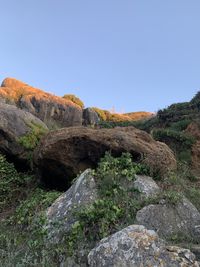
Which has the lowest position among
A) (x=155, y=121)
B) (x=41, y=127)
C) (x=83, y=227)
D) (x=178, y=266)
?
(x=178, y=266)

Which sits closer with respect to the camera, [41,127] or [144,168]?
→ [144,168]

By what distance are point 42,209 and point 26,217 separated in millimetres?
368

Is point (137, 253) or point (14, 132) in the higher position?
point (14, 132)

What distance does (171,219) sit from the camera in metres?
7.42

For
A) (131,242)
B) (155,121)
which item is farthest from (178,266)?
(155,121)

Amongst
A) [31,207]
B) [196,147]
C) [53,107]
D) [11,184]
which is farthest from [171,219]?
[53,107]

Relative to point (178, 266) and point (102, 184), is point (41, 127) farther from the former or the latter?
point (178, 266)

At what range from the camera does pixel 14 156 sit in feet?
39.0

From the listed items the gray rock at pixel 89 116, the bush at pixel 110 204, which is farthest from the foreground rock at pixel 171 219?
the gray rock at pixel 89 116

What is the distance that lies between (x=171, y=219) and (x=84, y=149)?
11.2 ft

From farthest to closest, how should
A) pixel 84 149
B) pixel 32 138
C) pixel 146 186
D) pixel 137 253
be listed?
pixel 32 138, pixel 84 149, pixel 146 186, pixel 137 253

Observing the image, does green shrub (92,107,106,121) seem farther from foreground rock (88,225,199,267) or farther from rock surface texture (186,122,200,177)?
foreground rock (88,225,199,267)

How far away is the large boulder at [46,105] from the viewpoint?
3079 cm

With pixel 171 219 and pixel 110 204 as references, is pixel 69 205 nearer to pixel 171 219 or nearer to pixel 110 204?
pixel 110 204
